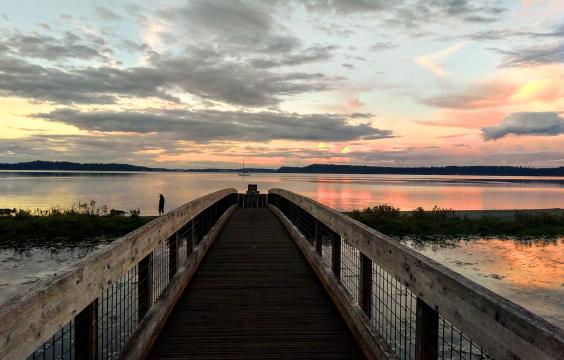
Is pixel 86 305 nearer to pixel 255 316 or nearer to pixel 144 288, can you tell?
pixel 144 288

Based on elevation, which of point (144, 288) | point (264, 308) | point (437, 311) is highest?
point (437, 311)

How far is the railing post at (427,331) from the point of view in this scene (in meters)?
2.79

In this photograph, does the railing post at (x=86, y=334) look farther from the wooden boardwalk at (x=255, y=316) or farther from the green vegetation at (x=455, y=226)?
the green vegetation at (x=455, y=226)

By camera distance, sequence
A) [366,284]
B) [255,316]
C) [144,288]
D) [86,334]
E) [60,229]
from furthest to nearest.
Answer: [60,229] < [255,316] < [144,288] < [366,284] < [86,334]

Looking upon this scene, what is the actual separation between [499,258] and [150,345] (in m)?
16.1

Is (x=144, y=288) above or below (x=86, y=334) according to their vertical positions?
below

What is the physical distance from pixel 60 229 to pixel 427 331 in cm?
2209

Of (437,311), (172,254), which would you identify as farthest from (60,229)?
(437,311)

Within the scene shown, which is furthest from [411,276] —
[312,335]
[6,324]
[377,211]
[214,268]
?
[377,211]

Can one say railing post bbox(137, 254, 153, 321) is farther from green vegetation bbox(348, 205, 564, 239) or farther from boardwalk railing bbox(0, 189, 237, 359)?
green vegetation bbox(348, 205, 564, 239)

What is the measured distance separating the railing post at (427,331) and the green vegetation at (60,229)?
A: 18.7 metres

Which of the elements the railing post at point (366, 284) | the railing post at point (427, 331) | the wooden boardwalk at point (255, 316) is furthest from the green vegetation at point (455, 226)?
the railing post at point (427, 331)

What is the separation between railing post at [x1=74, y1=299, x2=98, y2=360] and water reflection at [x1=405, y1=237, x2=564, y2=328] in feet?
31.3

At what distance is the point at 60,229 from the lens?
20.9 meters
